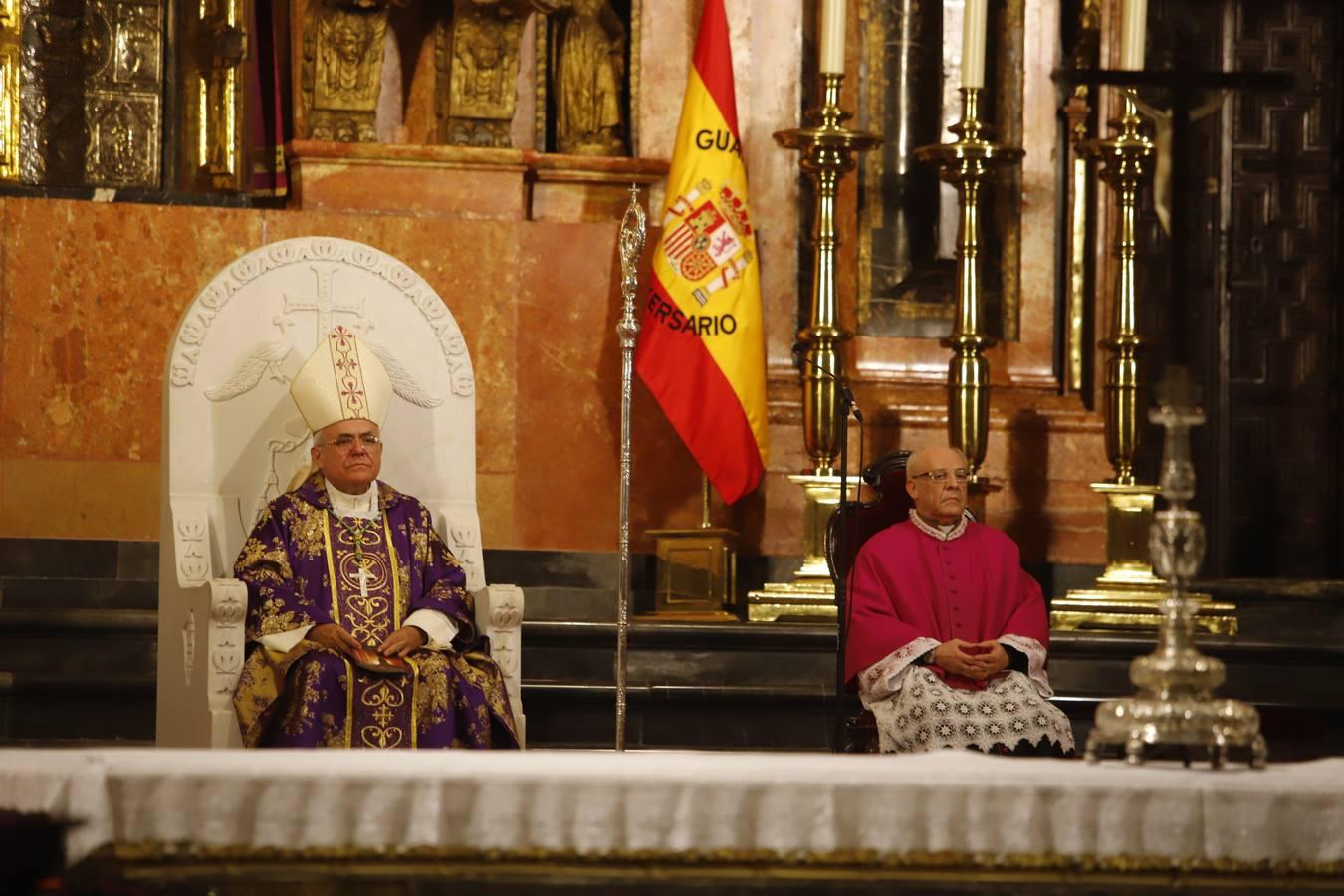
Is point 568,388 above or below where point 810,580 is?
above

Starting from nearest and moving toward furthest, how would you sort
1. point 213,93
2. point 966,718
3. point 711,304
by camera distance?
1. point 966,718
2. point 711,304
3. point 213,93

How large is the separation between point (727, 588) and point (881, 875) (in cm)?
474

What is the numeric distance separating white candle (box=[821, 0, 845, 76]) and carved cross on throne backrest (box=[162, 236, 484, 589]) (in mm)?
1843

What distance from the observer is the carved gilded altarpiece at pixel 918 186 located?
8.95 m

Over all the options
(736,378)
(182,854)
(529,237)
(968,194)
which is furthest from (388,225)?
(182,854)

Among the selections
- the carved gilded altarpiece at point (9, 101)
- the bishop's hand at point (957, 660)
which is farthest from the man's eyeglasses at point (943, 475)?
the carved gilded altarpiece at point (9, 101)

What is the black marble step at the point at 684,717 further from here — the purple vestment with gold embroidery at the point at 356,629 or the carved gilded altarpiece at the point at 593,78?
the carved gilded altarpiece at the point at 593,78

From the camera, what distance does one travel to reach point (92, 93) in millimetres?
9398

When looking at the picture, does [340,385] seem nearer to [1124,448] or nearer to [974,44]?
[974,44]

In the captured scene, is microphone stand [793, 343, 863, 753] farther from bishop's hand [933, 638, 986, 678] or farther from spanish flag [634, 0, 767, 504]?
spanish flag [634, 0, 767, 504]

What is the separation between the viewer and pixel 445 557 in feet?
20.9

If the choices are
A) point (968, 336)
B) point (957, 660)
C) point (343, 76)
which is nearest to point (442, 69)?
point (343, 76)

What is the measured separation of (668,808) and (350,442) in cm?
286

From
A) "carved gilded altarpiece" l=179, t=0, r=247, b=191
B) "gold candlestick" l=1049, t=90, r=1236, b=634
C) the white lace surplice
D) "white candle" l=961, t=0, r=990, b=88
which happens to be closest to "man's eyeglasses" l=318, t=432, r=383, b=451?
the white lace surplice
